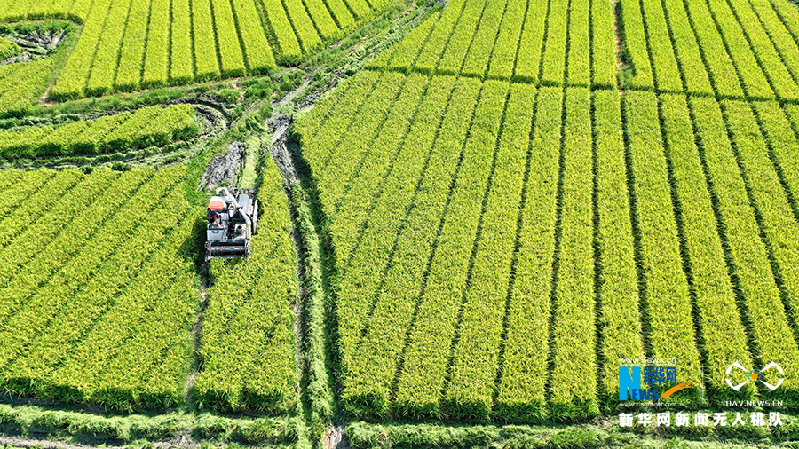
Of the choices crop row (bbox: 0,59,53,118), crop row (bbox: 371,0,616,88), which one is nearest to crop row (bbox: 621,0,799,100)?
crop row (bbox: 371,0,616,88)

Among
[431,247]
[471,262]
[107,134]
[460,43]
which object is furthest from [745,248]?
[107,134]

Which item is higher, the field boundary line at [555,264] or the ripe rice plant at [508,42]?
the ripe rice plant at [508,42]

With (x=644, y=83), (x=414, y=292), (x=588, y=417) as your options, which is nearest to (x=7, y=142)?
(x=414, y=292)

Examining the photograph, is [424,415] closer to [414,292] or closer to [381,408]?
[381,408]

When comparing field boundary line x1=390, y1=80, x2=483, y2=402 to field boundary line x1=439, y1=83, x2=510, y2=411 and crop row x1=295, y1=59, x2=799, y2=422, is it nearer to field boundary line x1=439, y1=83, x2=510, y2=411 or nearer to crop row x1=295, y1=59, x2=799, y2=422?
crop row x1=295, y1=59, x2=799, y2=422

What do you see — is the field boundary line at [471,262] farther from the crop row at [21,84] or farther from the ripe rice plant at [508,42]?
the crop row at [21,84]

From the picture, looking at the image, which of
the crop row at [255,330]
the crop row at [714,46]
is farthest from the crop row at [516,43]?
the crop row at [255,330]
